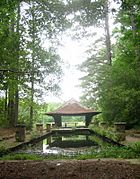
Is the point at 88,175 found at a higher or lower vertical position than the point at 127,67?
lower

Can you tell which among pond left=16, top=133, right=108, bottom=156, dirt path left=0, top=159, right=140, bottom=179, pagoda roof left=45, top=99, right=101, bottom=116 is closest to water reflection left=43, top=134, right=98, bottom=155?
pond left=16, top=133, right=108, bottom=156

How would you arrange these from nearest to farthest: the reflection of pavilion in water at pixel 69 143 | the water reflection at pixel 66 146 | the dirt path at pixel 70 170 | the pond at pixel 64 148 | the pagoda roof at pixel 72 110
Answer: the dirt path at pixel 70 170, the pond at pixel 64 148, the water reflection at pixel 66 146, the reflection of pavilion in water at pixel 69 143, the pagoda roof at pixel 72 110

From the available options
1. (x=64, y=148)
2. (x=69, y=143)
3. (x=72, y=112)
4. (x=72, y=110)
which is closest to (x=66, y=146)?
(x=64, y=148)

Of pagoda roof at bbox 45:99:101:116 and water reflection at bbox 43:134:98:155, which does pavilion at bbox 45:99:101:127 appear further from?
water reflection at bbox 43:134:98:155

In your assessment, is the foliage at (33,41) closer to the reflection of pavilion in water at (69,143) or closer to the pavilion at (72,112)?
the reflection of pavilion in water at (69,143)

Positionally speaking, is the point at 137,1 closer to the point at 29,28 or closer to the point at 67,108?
the point at 29,28

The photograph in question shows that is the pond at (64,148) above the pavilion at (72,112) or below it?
below

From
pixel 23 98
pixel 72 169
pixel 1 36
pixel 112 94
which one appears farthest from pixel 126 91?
pixel 72 169

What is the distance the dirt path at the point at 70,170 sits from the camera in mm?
5832

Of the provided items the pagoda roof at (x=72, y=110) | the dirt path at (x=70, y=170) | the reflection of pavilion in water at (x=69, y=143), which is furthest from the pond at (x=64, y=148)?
the pagoda roof at (x=72, y=110)

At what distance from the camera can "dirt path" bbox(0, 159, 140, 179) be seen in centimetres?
583

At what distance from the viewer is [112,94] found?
21.8 m

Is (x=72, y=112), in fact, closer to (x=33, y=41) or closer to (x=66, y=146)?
(x=66, y=146)

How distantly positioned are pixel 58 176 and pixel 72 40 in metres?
3.86
